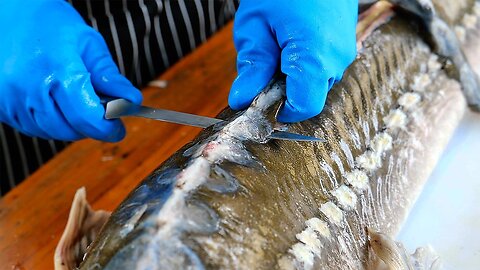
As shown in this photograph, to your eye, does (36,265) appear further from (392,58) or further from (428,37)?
(428,37)

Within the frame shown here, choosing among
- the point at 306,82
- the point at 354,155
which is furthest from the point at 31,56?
the point at 354,155

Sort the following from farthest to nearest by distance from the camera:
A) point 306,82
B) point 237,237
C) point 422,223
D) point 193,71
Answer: point 193,71
point 422,223
point 306,82
point 237,237

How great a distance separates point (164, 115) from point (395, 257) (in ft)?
1.61

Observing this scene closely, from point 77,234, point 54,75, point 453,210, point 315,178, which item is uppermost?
point 54,75

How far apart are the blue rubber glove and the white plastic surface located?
385mm

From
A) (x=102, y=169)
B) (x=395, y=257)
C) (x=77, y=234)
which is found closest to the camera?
(x=395, y=257)

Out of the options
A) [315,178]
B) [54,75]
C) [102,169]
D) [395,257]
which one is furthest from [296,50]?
[102,169]

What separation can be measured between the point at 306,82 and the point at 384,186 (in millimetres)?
323

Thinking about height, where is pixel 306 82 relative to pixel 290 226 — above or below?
above

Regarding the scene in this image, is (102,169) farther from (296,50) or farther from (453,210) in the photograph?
(453,210)

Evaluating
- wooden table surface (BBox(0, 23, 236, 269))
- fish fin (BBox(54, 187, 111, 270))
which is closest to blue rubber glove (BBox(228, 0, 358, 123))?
fish fin (BBox(54, 187, 111, 270))

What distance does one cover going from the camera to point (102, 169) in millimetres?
1531

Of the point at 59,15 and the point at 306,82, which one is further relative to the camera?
the point at 59,15

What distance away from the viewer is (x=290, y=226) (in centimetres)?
94
